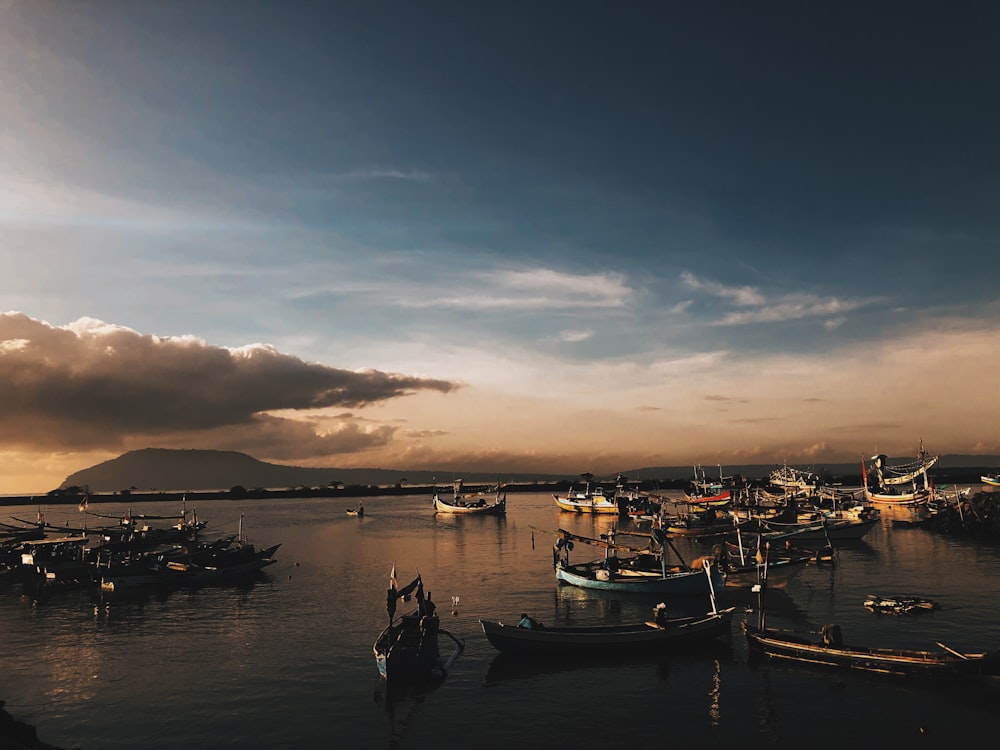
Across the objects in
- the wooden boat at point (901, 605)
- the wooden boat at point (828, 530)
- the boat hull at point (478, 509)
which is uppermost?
the wooden boat at point (901, 605)

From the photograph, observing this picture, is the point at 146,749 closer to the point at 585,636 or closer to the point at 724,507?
the point at 585,636

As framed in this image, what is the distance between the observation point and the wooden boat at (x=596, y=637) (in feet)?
122

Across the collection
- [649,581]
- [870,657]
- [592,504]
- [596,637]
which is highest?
[870,657]

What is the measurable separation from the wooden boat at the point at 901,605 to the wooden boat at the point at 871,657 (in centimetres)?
1269

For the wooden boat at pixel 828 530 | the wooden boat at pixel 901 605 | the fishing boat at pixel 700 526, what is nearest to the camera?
the wooden boat at pixel 901 605

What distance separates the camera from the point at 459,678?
34500 mm

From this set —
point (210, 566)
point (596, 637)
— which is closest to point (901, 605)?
point (596, 637)

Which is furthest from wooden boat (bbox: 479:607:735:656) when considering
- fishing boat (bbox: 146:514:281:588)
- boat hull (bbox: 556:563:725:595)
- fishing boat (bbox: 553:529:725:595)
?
fishing boat (bbox: 146:514:281:588)

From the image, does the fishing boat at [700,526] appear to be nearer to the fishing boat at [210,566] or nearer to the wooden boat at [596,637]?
the fishing boat at [210,566]

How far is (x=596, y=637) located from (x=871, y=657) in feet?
46.7

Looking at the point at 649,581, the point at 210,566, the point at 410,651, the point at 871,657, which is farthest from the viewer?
the point at 210,566

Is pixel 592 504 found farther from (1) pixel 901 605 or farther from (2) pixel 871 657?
(2) pixel 871 657

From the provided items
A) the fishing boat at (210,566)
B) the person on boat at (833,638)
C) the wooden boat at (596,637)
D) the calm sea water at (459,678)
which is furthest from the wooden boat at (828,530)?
the fishing boat at (210,566)

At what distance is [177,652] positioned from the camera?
1599 inches
